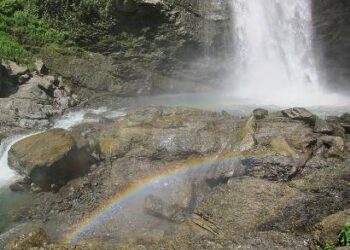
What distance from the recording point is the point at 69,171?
48.9 feet

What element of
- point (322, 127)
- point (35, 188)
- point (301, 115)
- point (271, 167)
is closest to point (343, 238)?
point (271, 167)

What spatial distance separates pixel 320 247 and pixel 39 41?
20534 mm

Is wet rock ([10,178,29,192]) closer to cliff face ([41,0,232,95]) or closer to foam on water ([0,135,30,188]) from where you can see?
foam on water ([0,135,30,188])

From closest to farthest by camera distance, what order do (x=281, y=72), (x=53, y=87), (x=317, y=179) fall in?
(x=317, y=179) → (x=53, y=87) → (x=281, y=72)

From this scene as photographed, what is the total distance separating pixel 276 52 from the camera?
2638cm

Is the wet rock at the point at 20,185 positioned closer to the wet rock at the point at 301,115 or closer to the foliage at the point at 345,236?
the wet rock at the point at 301,115

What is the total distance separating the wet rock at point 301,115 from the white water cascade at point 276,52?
326 inches

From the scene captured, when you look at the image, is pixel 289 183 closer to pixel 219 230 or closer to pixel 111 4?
pixel 219 230

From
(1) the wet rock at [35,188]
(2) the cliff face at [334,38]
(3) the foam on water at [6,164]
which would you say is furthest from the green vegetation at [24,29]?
(2) the cliff face at [334,38]

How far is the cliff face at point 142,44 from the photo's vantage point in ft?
80.0

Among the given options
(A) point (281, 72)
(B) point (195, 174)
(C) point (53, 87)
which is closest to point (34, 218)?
(B) point (195, 174)

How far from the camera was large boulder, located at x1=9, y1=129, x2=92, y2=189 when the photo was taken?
14523 mm

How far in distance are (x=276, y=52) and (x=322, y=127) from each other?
43.5 feet

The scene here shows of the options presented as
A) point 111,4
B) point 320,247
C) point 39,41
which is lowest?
point 320,247
